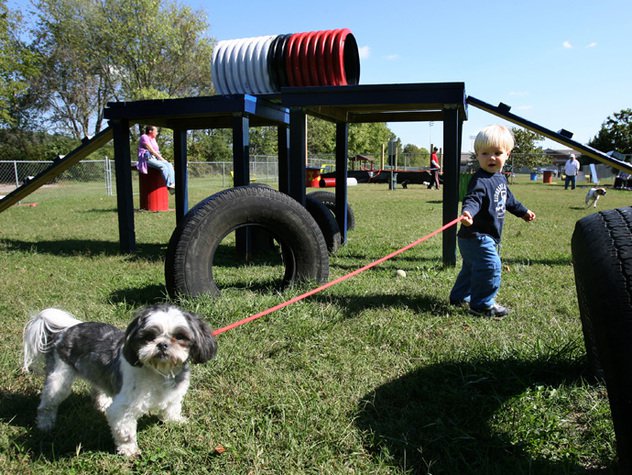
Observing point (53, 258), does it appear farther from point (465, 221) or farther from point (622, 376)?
point (622, 376)

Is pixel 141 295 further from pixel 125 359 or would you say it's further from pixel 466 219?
pixel 466 219

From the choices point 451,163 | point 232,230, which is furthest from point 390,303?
point 451,163

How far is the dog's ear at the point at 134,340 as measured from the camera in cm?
248

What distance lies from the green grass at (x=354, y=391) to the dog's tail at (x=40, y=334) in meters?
0.36

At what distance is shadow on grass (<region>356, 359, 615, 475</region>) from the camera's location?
243cm

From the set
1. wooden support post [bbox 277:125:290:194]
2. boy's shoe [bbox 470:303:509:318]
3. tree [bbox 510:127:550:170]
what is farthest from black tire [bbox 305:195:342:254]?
tree [bbox 510:127:550:170]

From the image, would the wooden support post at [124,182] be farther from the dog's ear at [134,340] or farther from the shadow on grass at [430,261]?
the dog's ear at [134,340]

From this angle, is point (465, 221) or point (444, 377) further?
point (465, 221)

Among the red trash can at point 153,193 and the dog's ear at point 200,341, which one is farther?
the red trash can at point 153,193

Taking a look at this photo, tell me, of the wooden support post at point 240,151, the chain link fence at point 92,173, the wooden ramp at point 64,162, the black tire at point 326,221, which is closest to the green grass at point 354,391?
the wooden support post at point 240,151

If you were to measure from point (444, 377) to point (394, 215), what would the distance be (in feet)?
33.1

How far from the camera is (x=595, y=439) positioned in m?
2.54

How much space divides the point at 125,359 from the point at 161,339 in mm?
280

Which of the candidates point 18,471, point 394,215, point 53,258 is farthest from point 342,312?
point 394,215
